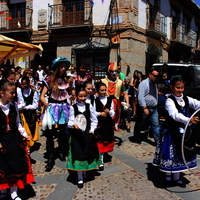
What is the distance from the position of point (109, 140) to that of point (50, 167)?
1.18 meters

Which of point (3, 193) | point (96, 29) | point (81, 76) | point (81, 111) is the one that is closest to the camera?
point (3, 193)

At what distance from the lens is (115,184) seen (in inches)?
158

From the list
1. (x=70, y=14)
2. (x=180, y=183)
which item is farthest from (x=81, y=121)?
(x=70, y=14)

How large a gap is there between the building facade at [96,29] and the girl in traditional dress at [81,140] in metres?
10.0

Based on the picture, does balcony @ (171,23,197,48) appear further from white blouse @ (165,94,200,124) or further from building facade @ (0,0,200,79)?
white blouse @ (165,94,200,124)

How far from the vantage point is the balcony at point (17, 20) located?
16.3 metres

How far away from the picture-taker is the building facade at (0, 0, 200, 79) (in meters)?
13.8

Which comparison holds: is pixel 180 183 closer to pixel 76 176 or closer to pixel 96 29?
pixel 76 176

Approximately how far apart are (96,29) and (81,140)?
37.6ft

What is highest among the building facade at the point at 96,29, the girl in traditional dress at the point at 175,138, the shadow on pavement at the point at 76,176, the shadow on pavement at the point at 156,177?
the building facade at the point at 96,29

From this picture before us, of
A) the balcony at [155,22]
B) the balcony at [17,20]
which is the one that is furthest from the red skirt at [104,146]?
the balcony at [17,20]

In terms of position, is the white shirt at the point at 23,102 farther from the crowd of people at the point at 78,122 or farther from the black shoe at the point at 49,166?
the black shoe at the point at 49,166

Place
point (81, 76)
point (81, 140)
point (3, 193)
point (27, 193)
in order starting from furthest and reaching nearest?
1. point (81, 76)
2. point (81, 140)
3. point (27, 193)
4. point (3, 193)

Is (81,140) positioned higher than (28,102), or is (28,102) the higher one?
(28,102)
